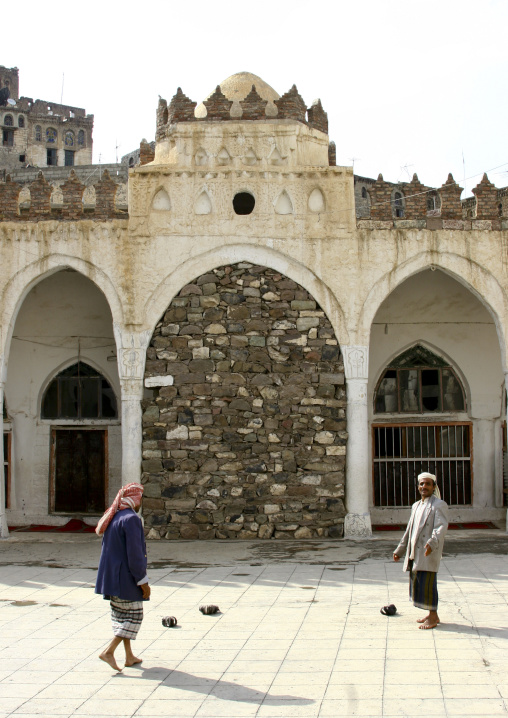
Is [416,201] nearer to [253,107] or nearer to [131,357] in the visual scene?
[253,107]

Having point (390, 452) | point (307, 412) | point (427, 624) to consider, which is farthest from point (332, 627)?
point (390, 452)

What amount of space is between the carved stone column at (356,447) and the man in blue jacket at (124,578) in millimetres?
5832

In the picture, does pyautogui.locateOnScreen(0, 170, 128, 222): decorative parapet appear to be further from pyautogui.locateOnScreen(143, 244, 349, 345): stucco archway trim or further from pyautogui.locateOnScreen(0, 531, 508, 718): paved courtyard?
pyautogui.locateOnScreen(0, 531, 508, 718): paved courtyard

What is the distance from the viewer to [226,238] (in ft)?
37.6

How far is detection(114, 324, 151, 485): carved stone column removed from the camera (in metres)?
11.3

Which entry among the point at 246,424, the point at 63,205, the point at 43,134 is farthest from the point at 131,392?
the point at 43,134

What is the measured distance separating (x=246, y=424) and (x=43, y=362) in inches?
154

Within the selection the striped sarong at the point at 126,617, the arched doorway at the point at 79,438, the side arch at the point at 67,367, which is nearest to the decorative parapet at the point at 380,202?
the side arch at the point at 67,367

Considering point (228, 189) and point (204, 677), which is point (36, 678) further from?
point (228, 189)

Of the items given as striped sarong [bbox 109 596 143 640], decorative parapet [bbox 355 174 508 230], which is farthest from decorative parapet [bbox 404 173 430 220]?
striped sarong [bbox 109 596 143 640]

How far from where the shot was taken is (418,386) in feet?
43.2

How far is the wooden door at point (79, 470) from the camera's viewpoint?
13.1 meters

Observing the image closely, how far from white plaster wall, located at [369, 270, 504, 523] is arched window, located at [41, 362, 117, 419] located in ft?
13.6

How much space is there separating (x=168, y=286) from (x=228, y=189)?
1544 mm
